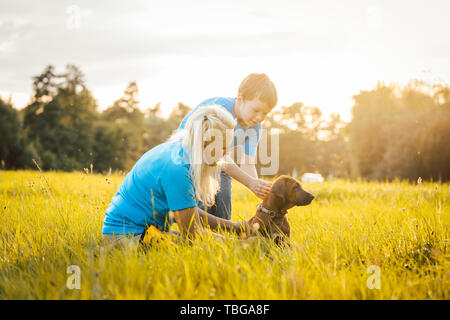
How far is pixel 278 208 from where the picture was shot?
3.64m

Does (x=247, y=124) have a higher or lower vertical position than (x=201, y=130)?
higher

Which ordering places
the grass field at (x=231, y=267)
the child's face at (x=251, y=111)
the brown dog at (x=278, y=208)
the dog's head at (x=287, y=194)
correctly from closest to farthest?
1. the grass field at (x=231, y=267)
2. the brown dog at (x=278, y=208)
3. the dog's head at (x=287, y=194)
4. the child's face at (x=251, y=111)

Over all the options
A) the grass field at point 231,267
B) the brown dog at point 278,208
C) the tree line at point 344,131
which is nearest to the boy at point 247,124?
the brown dog at point 278,208

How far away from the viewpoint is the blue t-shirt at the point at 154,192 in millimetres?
2820

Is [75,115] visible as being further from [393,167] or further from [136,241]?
[136,241]

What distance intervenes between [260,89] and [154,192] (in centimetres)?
159

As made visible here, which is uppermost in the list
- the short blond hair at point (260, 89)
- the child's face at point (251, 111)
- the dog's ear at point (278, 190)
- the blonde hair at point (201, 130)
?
the short blond hair at point (260, 89)

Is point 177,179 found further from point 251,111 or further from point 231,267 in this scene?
point 251,111

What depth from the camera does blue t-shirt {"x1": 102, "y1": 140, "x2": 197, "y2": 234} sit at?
9.25ft

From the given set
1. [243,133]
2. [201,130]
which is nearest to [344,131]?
[243,133]

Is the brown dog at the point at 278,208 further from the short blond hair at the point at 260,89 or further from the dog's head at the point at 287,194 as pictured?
the short blond hair at the point at 260,89

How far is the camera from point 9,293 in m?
2.27

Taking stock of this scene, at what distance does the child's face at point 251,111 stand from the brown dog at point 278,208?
0.73 m

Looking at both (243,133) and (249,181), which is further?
(243,133)
